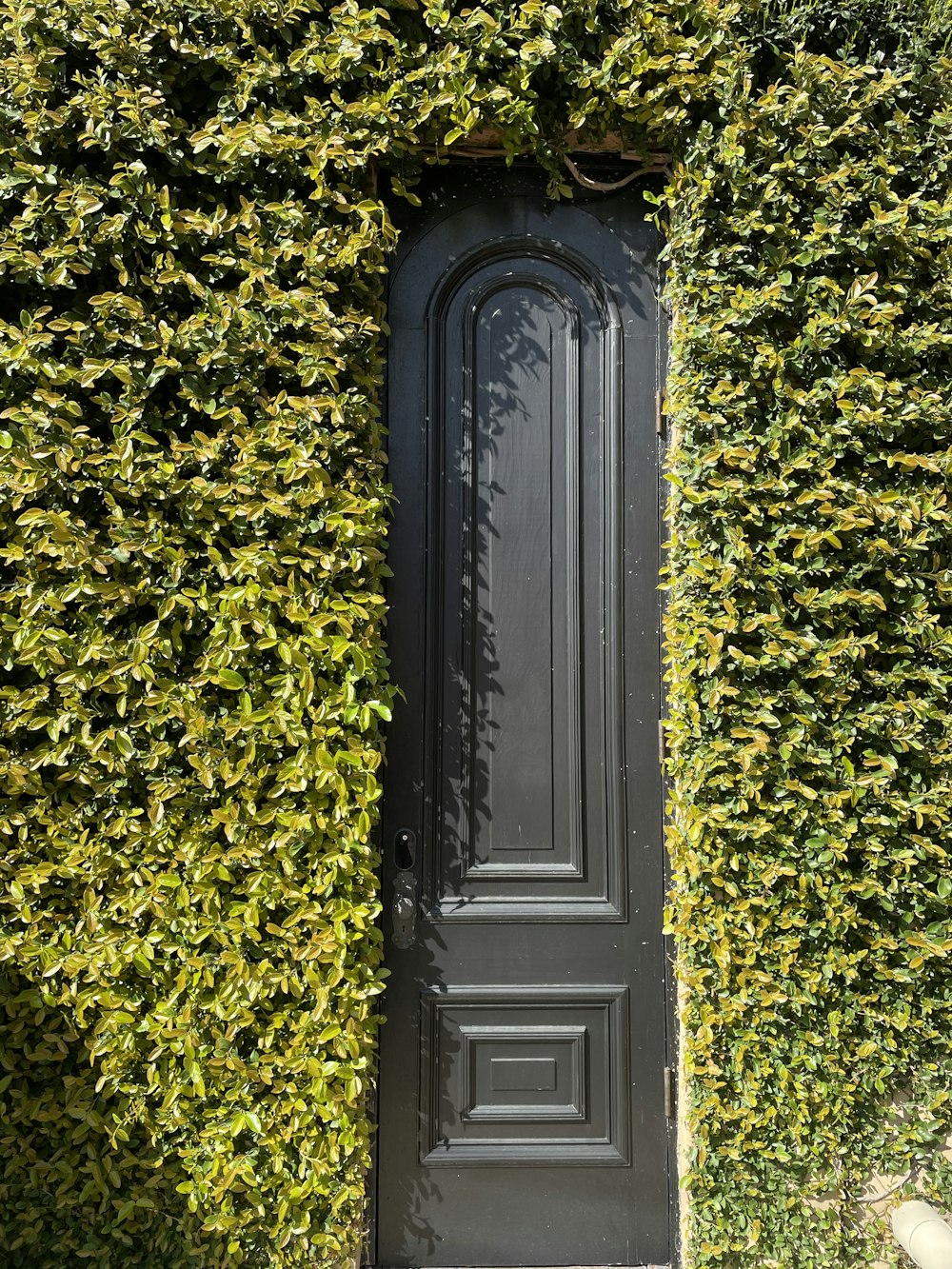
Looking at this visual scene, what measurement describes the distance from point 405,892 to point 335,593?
0.92 metres

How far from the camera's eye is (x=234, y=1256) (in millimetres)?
2121

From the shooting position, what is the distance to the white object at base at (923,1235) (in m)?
2.08

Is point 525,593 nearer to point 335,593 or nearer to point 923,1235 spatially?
point 335,593

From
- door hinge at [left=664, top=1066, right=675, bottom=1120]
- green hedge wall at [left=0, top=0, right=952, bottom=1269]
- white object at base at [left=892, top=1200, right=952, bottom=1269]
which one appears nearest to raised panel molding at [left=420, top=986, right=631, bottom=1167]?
door hinge at [left=664, top=1066, right=675, bottom=1120]

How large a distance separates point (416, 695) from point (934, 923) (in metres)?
1.63

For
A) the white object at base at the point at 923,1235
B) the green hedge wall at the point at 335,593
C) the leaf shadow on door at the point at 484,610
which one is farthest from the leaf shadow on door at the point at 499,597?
the white object at base at the point at 923,1235

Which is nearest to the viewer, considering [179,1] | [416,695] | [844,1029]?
[179,1]

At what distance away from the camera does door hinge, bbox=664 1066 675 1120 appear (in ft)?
7.76

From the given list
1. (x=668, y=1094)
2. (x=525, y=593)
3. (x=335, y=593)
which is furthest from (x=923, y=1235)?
(x=335, y=593)

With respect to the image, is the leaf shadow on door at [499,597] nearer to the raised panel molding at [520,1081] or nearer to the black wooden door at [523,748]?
the black wooden door at [523,748]

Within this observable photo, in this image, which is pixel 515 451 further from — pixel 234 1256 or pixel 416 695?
pixel 234 1256

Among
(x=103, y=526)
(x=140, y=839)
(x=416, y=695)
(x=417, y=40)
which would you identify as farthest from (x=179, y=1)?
(x=140, y=839)

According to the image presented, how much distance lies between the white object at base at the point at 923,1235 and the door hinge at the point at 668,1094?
0.66 m

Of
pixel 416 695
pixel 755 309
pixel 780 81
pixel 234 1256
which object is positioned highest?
pixel 780 81
